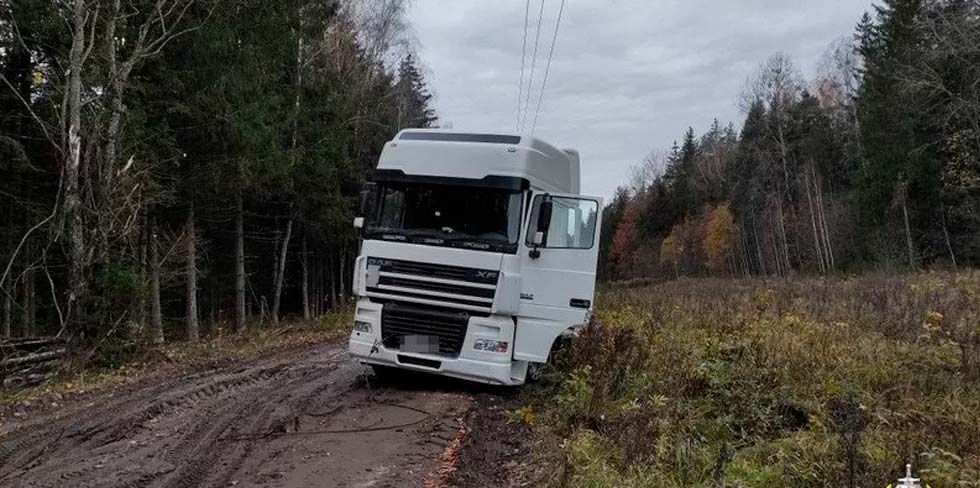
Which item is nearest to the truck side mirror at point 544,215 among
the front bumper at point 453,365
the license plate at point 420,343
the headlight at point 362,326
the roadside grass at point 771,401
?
the roadside grass at point 771,401

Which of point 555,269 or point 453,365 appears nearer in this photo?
point 453,365

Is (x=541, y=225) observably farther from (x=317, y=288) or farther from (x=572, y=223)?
(x=317, y=288)

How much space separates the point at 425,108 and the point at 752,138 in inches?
1338

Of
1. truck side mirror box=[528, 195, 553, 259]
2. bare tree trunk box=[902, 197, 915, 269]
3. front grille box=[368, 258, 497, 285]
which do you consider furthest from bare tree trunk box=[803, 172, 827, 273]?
front grille box=[368, 258, 497, 285]

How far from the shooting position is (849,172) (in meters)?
51.5

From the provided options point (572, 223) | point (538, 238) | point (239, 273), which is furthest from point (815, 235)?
point (538, 238)

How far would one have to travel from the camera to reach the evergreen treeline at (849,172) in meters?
28.9

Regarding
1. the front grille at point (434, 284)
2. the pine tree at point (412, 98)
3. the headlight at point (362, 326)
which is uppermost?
the pine tree at point (412, 98)

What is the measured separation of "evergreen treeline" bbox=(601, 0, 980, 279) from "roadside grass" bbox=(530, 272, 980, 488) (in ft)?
59.5

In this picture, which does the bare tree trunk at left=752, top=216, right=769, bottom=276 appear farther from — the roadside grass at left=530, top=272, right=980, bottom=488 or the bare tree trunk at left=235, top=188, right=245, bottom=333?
the roadside grass at left=530, top=272, right=980, bottom=488

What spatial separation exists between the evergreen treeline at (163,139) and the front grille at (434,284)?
5.94 metres

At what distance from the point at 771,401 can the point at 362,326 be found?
5075mm

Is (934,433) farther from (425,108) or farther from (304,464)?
(425,108)

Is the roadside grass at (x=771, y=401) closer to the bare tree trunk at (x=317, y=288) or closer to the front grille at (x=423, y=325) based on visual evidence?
the front grille at (x=423, y=325)
